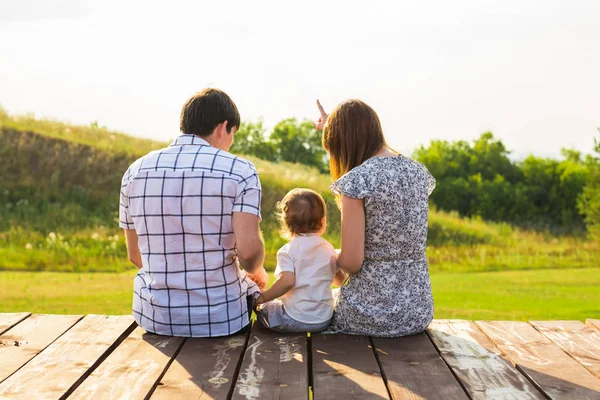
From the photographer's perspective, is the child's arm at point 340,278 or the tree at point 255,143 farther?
the tree at point 255,143

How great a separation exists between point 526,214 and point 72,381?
99.6 ft

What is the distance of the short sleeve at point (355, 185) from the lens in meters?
3.96

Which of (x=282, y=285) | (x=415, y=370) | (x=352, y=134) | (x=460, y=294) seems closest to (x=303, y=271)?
(x=282, y=285)

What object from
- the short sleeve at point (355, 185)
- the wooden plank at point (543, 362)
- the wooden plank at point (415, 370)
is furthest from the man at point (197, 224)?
the wooden plank at point (543, 362)

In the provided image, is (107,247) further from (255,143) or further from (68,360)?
(255,143)

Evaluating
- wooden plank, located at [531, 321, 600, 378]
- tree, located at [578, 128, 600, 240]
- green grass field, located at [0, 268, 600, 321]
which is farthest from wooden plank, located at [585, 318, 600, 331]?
tree, located at [578, 128, 600, 240]

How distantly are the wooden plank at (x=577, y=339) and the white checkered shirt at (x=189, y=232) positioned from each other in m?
1.78

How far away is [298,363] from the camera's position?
360 centimetres

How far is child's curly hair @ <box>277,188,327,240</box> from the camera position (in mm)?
4102

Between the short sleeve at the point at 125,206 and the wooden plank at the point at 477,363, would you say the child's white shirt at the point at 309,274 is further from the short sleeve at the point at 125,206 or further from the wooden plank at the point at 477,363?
the short sleeve at the point at 125,206

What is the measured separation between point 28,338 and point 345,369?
185 centimetres

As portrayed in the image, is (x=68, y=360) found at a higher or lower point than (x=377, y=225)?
lower

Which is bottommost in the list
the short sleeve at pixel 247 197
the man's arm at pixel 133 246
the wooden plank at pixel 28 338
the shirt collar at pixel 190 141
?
the wooden plank at pixel 28 338

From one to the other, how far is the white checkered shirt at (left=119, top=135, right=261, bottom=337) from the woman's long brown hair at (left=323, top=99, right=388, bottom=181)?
1.69 feet
